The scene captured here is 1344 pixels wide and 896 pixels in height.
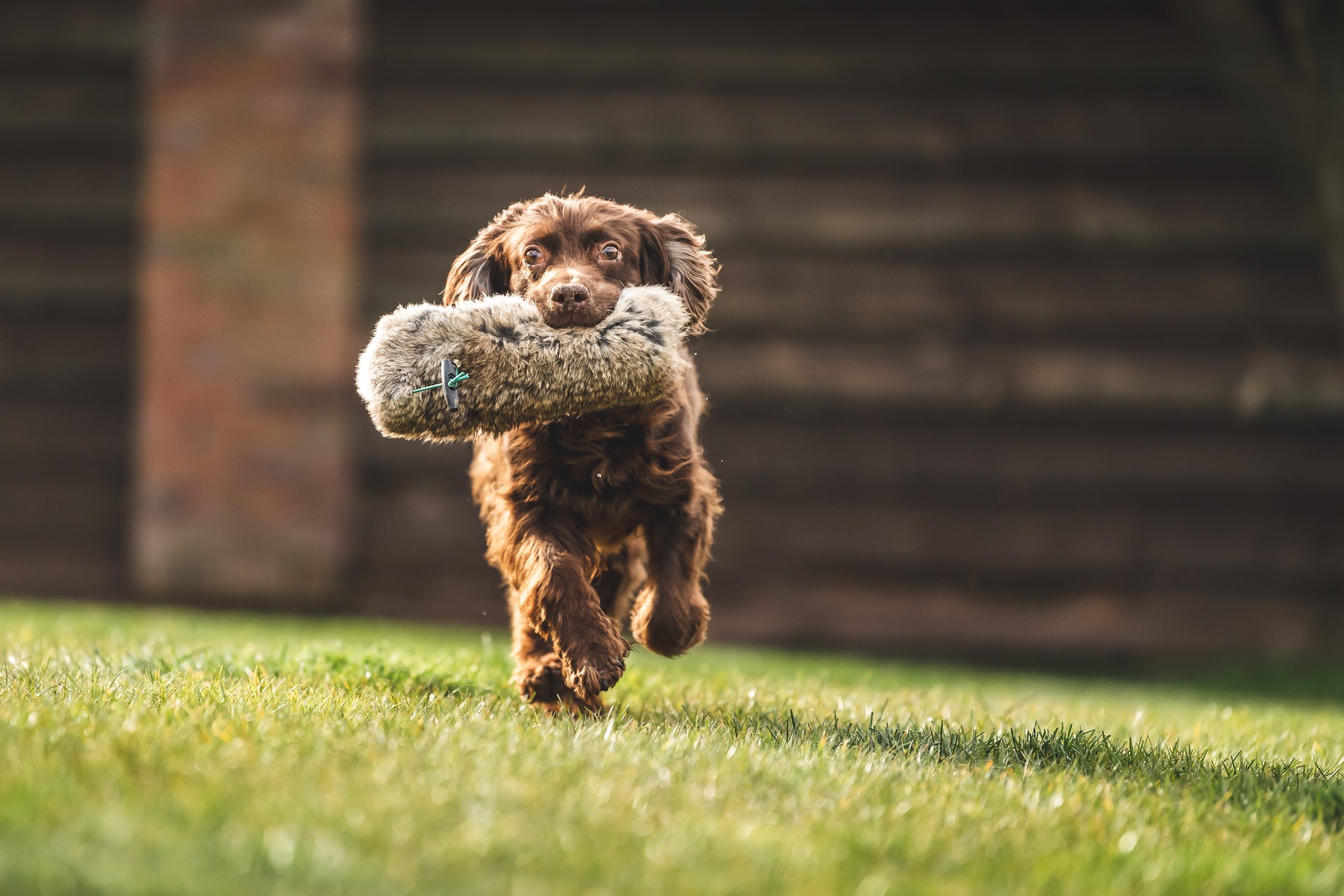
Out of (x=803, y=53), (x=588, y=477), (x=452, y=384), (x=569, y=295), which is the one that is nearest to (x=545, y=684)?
(x=588, y=477)

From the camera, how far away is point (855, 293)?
6438mm

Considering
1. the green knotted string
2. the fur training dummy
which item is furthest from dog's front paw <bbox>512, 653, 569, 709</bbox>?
the green knotted string

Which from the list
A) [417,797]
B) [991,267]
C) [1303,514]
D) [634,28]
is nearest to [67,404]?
[634,28]

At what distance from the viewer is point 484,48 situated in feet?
21.1

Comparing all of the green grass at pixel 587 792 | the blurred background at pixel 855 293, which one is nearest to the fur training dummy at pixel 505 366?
the green grass at pixel 587 792

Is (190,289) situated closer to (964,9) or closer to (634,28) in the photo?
(634,28)

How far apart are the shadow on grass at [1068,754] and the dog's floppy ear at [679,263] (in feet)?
3.20

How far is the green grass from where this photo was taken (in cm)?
140

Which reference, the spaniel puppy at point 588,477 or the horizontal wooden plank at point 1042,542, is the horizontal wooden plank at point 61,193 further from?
the spaniel puppy at point 588,477

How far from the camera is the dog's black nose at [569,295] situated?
260cm

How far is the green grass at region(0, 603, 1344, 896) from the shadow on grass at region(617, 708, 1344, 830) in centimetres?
1

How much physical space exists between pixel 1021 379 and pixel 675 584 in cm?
404

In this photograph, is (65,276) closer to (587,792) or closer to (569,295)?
(569,295)

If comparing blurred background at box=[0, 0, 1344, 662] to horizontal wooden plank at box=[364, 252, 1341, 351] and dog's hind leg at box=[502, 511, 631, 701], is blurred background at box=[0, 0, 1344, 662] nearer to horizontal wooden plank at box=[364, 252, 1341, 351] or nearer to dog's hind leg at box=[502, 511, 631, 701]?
horizontal wooden plank at box=[364, 252, 1341, 351]
